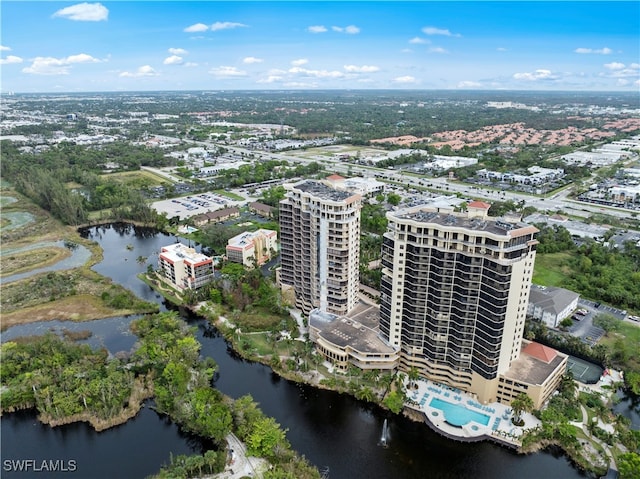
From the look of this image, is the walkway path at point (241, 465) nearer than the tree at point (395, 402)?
Yes

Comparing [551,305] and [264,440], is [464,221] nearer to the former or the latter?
[551,305]

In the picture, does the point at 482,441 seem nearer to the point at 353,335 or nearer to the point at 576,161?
the point at 353,335

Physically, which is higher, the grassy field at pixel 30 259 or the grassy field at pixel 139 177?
the grassy field at pixel 139 177

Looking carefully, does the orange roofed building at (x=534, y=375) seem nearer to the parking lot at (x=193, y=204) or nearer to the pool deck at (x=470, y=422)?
the pool deck at (x=470, y=422)

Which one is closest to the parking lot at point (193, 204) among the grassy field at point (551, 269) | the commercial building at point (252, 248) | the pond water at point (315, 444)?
the commercial building at point (252, 248)

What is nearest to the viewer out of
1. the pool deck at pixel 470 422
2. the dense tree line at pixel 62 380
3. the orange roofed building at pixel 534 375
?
the pool deck at pixel 470 422

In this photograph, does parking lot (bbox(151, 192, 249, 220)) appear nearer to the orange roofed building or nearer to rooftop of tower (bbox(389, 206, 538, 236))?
rooftop of tower (bbox(389, 206, 538, 236))

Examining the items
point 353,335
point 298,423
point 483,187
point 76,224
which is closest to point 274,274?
point 353,335

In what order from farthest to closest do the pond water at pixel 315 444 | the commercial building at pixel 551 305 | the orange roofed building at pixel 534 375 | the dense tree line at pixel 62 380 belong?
the commercial building at pixel 551 305 → the dense tree line at pixel 62 380 → the orange roofed building at pixel 534 375 → the pond water at pixel 315 444
